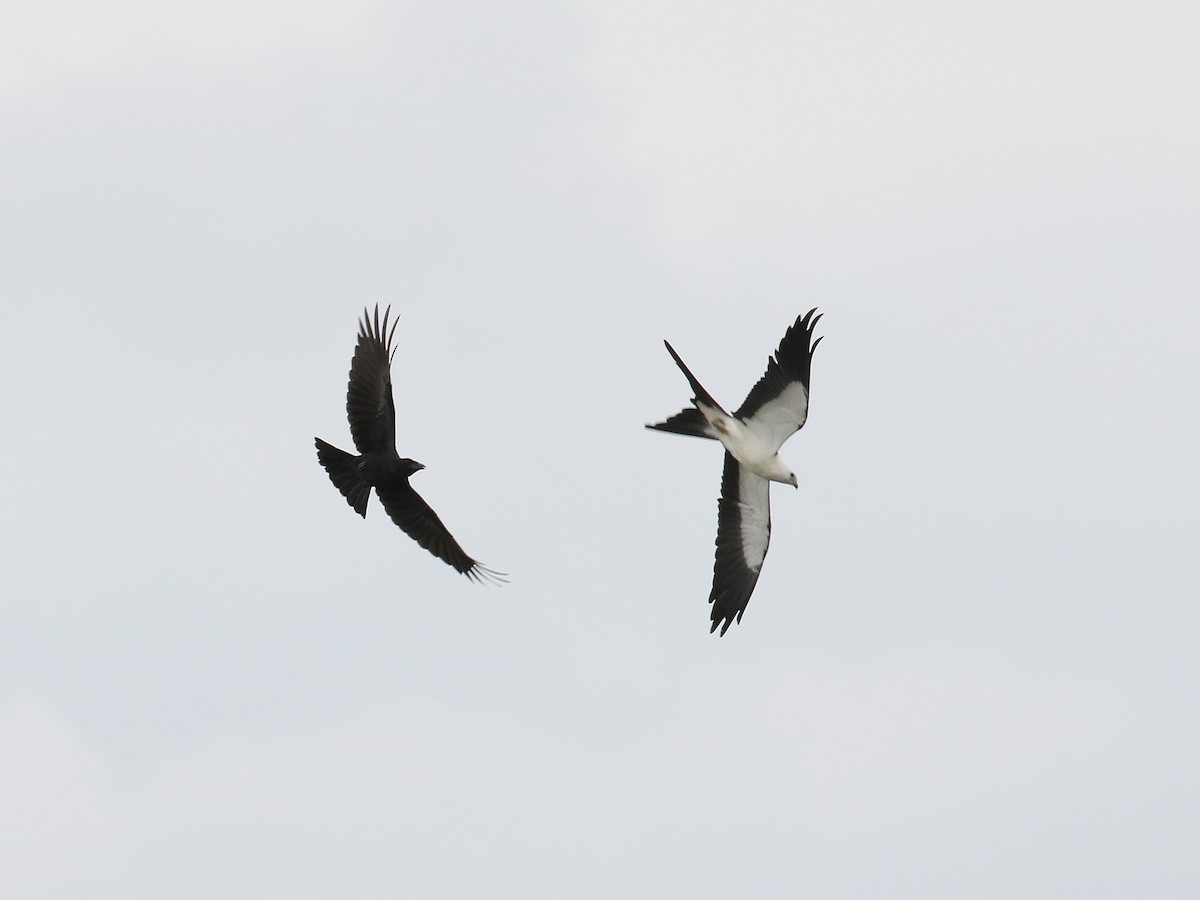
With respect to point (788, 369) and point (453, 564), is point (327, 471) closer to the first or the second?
point (453, 564)

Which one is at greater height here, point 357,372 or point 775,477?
point 357,372

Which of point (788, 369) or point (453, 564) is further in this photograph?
point (453, 564)

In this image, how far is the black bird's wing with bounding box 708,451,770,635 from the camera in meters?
26.6

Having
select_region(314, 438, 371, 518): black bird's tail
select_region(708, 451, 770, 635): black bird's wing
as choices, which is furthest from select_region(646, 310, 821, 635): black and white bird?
select_region(314, 438, 371, 518): black bird's tail

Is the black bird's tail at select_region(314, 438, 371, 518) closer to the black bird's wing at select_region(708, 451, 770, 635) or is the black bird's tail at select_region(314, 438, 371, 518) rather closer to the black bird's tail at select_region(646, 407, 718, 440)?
the black bird's tail at select_region(646, 407, 718, 440)

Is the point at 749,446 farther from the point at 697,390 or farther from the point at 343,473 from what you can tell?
the point at 343,473

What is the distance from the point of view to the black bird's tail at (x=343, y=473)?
25641 millimetres

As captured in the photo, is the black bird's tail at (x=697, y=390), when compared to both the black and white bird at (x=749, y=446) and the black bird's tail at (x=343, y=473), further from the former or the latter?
the black bird's tail at (x=343, y=473)

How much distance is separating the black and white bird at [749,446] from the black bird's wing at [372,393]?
3.47m

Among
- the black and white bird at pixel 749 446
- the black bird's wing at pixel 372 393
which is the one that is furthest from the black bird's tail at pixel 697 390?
the black bird's wing at pixel 372 393

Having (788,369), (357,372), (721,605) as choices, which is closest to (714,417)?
(788,369)

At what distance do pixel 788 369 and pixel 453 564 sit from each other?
16.0 ft

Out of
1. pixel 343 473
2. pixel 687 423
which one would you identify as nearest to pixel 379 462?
pixel 343 473

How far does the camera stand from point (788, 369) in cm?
2481
